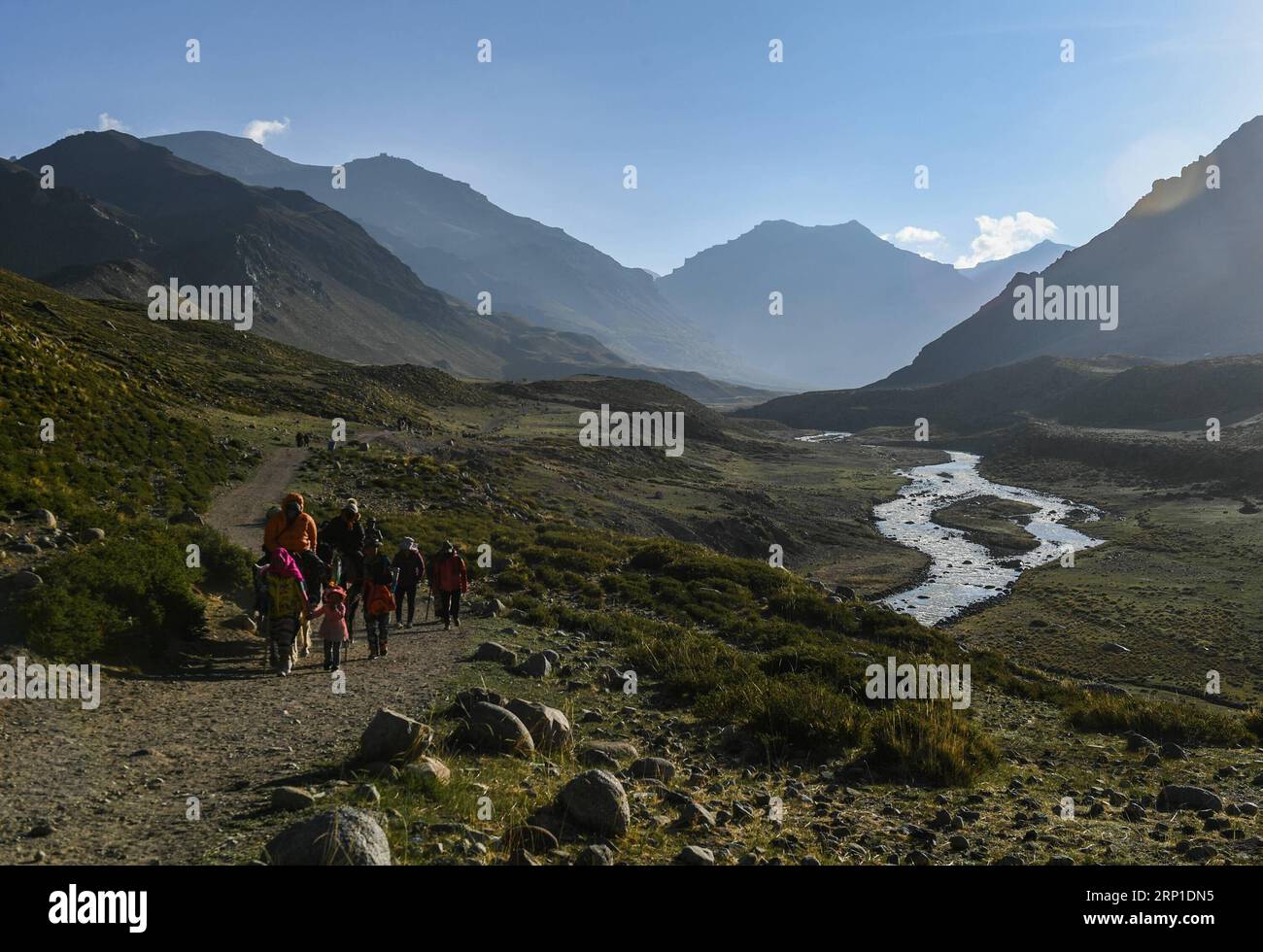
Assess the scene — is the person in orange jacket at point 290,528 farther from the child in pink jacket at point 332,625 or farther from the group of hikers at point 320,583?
the child in pink jacket at point 332,625

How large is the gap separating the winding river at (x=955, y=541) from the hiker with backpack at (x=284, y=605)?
37.4 metres

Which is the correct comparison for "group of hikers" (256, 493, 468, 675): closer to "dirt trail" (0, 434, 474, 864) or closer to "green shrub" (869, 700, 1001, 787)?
"dirt trail" (0, 434, 474, 864)

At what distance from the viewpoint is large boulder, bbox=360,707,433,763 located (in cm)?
816

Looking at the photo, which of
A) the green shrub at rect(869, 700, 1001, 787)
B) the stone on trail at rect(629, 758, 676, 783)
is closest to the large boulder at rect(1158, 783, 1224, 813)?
the green shrub at rect(869, 700, 1001, 787)

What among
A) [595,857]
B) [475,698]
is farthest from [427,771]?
[475,698]

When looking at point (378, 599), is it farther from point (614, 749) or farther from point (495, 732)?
point (614, 749)

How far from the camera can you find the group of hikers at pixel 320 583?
12.3 metres

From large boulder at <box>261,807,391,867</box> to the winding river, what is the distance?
41.0 metres

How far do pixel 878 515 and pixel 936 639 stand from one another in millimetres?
60961

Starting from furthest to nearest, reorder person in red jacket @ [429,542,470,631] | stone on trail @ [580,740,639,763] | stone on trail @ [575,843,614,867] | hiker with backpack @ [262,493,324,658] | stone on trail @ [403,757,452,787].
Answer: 1. person in red jacket @ [429,542,470,631]
2. hiker with backpack @ [262,493,324,658]
3. stone on trail @ [580,740,639,763]
4. stone on trail @ [403,757,452,787]
5. stone on trail @ [575,843,614,867]

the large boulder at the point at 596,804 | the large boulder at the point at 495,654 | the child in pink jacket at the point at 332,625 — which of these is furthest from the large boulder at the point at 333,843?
the large boulder at the point at 495,654

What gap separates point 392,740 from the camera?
26.8 ft

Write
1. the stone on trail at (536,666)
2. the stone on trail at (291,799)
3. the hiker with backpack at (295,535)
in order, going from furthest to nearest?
the stone on trail at (536,666), the hiker with backpack at (295,535), the stone on trail at (291,799)
